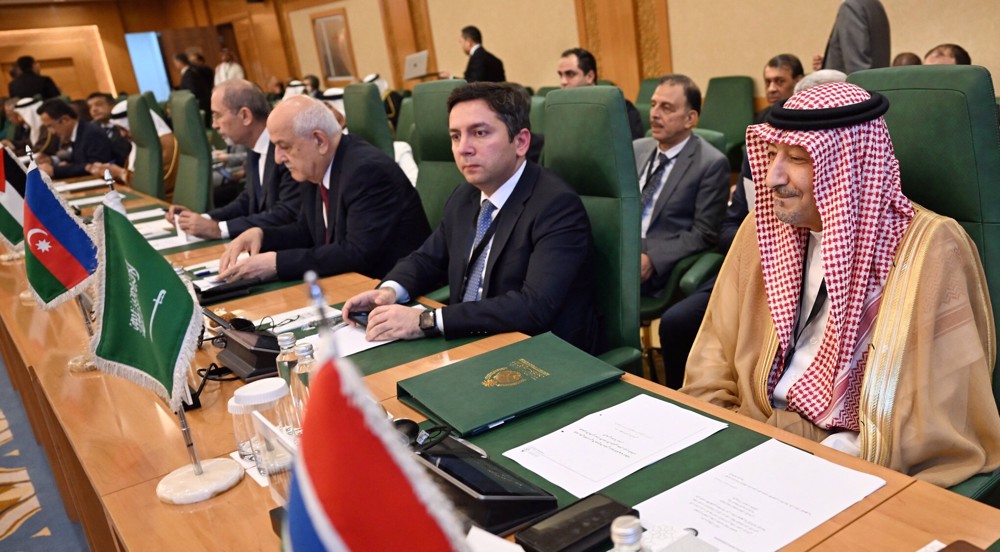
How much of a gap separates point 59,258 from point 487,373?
103 centimetres

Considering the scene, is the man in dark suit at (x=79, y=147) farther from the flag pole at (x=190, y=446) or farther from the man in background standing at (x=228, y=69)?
the flag pole at (x=190, y=446)

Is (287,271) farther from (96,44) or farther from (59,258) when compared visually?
(96,44)

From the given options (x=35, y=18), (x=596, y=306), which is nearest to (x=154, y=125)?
(x=596, y=306)

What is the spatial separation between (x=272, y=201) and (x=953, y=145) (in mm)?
2819

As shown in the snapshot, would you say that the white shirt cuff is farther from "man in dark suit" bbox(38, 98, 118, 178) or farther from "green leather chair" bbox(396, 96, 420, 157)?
"man in dark suit" bbox(38, 98, 118, 178)

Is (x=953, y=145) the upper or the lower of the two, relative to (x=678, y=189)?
upper

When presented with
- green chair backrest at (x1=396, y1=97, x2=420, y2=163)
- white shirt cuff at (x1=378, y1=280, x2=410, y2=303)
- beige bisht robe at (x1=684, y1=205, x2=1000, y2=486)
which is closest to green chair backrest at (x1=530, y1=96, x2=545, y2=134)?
white shirt cuff at (x1=378, y1=280, x2=410, y2=303)

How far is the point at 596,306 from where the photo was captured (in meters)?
2.19

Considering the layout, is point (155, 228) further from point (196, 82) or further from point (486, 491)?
point (196, 82)

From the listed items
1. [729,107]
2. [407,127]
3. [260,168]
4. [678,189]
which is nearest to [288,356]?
[678,189]

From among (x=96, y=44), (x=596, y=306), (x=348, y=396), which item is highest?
(x=96, y=44)

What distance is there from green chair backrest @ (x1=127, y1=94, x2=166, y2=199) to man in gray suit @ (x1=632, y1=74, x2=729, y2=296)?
3541mm

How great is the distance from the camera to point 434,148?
10.1 feet

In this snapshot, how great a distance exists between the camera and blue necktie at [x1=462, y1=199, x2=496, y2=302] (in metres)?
2.27
